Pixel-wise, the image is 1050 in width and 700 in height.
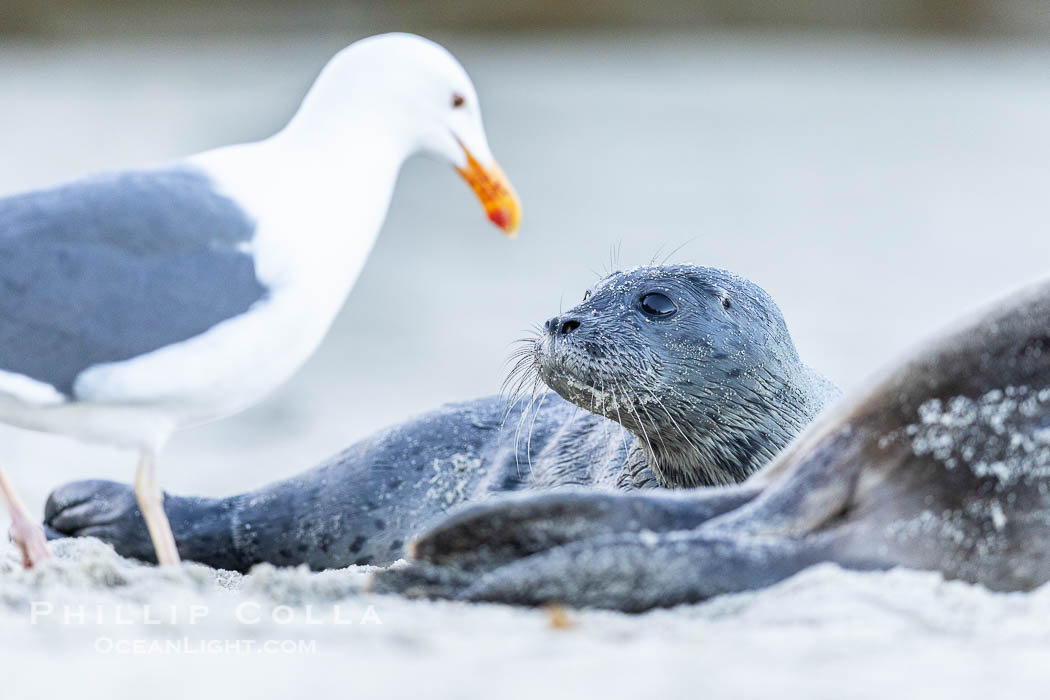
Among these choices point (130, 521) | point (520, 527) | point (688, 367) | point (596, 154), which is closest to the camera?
point (520, 527)

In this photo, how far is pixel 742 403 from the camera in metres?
3.88

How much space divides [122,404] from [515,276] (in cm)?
791

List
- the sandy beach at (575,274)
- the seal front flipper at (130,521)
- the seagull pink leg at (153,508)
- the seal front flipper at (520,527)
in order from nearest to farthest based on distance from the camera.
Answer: the sandy beach at (575,274) < the seal front flipper at (520,527) < the seagull pink leg at (153,508) < the seal front flipper at (130,521)

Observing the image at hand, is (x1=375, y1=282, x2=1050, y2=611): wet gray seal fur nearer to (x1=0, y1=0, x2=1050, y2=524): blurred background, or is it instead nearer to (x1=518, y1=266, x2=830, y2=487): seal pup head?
(x1=518, y1=266, x2=830, y2=487): seal pup head

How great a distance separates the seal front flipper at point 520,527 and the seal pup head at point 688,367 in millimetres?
1208

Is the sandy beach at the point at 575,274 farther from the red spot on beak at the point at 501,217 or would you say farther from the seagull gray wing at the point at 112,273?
the red spot on beak at the point at 501,217

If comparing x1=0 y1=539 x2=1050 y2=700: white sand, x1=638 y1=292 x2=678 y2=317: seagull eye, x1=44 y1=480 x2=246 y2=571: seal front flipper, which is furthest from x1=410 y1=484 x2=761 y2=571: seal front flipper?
x1=44 y1=480 x2=246 y2=571: seal front flipper

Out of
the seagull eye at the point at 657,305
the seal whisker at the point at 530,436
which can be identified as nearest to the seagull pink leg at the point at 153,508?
the seagull eye at the point at 657,305

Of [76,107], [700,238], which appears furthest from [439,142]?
[76,107]

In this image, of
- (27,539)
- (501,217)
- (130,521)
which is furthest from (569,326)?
(27,539)

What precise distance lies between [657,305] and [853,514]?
4.53 ft

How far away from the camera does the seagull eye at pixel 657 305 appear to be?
3.87 m

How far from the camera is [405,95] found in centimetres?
283

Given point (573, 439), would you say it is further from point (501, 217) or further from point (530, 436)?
point (501, 217)
